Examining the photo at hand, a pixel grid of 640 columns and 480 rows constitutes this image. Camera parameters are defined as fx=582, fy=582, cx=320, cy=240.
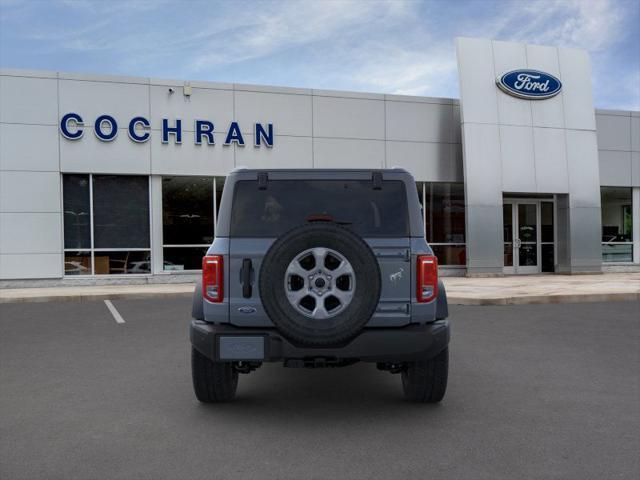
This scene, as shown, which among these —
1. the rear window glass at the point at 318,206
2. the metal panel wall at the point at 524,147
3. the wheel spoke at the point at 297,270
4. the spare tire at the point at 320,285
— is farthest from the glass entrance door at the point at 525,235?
the wheel spoke at the point at 297,270

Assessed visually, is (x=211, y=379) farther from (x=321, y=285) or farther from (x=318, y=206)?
(x=318, y=206)

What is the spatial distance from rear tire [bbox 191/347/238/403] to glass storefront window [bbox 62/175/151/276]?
43.4 feet

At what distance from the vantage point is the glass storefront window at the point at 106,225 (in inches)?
Answer: 666

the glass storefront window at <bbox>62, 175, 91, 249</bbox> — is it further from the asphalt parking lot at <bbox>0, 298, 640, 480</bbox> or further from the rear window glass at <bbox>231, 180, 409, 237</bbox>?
the rear window glass at <bbox>231, 180, 409, 237</bbox>

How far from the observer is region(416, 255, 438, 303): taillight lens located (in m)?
4.38

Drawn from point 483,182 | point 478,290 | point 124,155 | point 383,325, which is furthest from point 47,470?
point 483,182

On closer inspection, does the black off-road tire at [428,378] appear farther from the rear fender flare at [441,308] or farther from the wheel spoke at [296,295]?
the wheel spoke at [296,295]

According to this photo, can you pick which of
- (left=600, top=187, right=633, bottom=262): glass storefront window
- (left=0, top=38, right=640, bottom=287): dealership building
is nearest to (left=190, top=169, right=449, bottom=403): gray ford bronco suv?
(left=0, top=38, right=640, bottom=287): dealership building

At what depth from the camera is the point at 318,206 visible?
4.70 m

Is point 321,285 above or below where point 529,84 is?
below

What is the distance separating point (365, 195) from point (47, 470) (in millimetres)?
2927

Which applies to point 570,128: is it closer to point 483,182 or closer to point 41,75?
point 483,182

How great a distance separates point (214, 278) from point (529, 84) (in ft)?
59.4

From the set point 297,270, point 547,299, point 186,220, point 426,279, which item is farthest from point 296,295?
point 186,220
